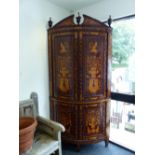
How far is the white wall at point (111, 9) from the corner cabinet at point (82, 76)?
36 cm

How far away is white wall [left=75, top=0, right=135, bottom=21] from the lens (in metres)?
2.56

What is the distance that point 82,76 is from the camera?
2467 millimetres

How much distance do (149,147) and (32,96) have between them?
225 centimetres

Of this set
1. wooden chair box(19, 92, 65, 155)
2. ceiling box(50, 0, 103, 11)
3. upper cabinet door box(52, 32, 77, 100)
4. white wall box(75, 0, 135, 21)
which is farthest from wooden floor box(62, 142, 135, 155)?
ceiling box(50, 0, 103, 11)

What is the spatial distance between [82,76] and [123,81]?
747 millimetres

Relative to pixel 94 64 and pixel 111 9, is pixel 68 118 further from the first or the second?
pixel 111 9

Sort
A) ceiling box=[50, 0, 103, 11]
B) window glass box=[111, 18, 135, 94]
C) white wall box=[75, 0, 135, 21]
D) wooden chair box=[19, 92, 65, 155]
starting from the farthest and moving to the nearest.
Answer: ceiling box=[50, 0, 103, 11]
window glass box=[111, 18, 135, 94]
white wall box=[75, 0, 135, 21]
wooden chair box=[19, 92, 65, 155]

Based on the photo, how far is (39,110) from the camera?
2803mm

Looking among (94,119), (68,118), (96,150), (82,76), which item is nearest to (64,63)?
(82,76)

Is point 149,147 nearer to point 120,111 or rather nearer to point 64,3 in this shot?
point 120,111

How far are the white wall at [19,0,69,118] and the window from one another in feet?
3.48

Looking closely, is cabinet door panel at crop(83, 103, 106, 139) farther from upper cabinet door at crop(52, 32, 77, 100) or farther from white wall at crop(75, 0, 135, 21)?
white wall at crop(75, 0, 135, 21)

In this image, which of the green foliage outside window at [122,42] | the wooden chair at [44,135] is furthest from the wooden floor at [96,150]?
the green foliage outside window at [122,42]
